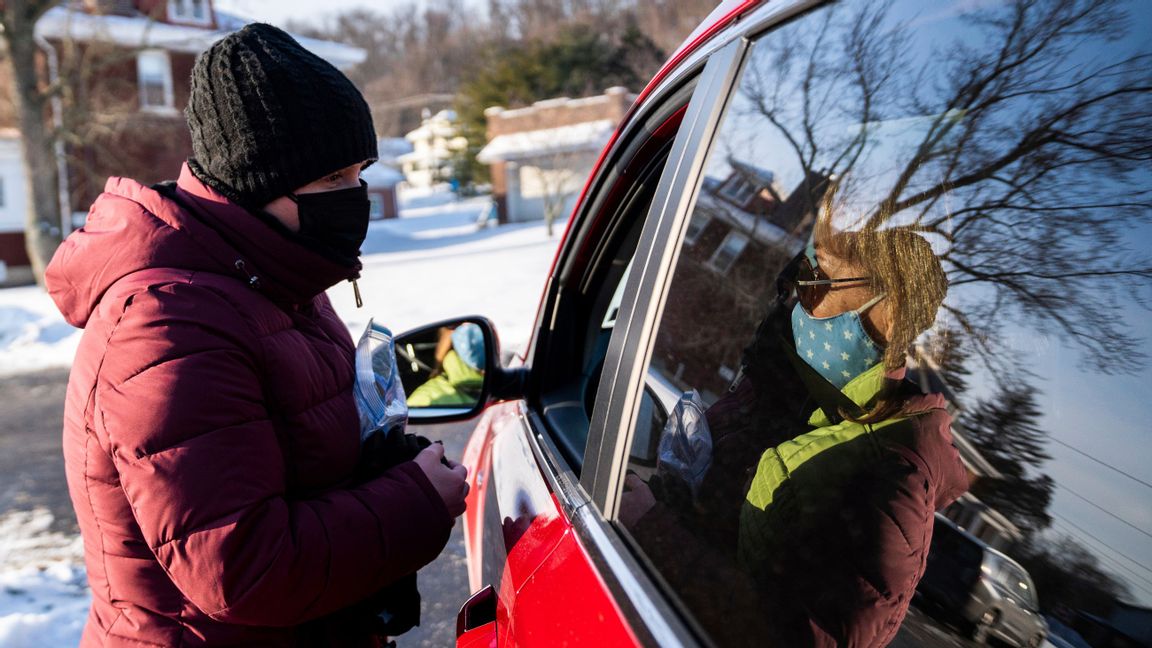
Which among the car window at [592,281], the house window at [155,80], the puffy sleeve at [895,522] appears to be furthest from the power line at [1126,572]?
the house window at [155,80]

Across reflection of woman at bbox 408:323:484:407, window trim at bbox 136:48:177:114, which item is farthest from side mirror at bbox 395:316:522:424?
window trim at bbox 136:48:177:114

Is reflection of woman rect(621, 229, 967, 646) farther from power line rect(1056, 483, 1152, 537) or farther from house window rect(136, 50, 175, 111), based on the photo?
house window rect(136, 50, 175, 111)

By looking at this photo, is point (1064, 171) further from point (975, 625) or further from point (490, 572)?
point (490, 572)

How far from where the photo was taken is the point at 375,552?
143 centimetres

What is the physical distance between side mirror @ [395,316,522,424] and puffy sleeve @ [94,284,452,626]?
2.70 ft

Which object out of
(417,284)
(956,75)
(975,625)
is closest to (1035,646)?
(975,625)

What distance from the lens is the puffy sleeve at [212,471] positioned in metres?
1.22

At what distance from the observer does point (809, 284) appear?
1009 mm

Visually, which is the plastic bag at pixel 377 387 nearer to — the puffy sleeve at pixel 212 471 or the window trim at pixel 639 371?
Answer: the puffy sleeve at pixel 212 471

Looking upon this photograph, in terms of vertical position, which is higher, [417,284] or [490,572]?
[490,572]

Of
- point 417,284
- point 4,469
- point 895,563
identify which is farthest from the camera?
point 417,284

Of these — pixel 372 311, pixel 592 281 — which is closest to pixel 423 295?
pixel 372 311

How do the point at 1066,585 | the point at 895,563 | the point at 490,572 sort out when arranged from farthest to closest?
1. the point at 490,572
2. the point at 895,563
3. the point at 1066,585

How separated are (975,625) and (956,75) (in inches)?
21.3
